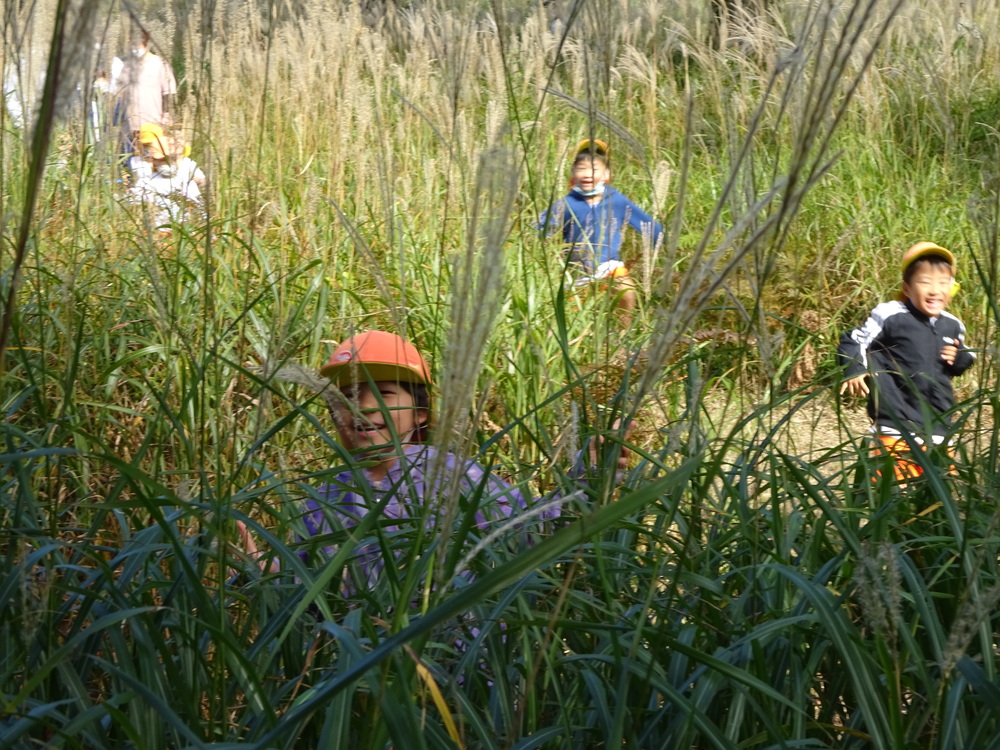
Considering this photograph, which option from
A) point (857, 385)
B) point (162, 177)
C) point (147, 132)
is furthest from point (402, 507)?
point (147, 132)

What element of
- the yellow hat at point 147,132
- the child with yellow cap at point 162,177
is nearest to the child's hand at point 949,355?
the child with yellow cap at point 162,177

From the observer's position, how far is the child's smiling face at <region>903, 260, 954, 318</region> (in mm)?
3850

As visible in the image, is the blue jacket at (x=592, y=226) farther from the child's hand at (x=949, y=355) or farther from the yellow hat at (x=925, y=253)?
the child's hand at (x=949, y=355)

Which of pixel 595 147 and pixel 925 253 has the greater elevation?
pixel 595 147

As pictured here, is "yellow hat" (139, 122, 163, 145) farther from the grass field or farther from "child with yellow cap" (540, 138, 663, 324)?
"child with yellow cap" (540, 138, 663, 324)

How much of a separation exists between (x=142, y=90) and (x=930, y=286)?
378 centimetres

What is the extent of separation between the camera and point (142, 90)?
543 cm

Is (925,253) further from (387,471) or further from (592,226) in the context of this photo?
(387,471)

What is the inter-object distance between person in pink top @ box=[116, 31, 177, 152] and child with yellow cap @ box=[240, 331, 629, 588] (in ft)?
2.00

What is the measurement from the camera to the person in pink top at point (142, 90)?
8.93 ft

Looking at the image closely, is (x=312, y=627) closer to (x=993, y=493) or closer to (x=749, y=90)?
(x=993, y=493)

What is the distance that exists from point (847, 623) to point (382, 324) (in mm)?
2521

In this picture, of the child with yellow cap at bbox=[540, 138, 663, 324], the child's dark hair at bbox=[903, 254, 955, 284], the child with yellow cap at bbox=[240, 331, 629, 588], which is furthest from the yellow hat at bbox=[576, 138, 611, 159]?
the child's dark hair at bbox=[903, 254, 955, 284]

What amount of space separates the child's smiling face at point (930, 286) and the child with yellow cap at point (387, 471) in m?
2.20
